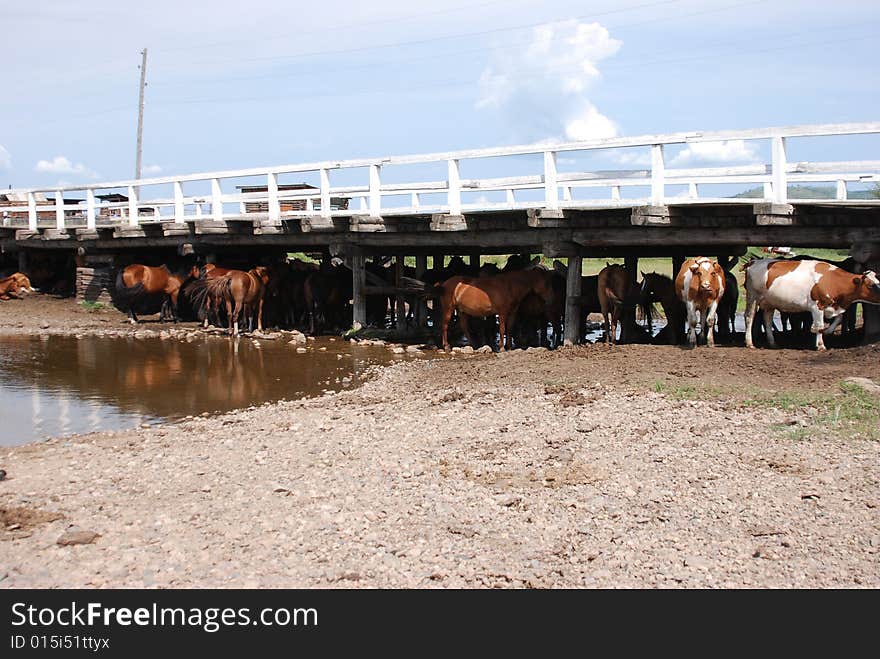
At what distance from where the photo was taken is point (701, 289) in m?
15.0

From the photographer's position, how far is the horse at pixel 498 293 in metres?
18.2

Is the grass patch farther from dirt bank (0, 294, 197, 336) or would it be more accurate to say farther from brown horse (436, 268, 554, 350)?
brown horse (436, 268, 554, 350)

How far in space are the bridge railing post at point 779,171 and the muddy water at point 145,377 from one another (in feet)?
22.4

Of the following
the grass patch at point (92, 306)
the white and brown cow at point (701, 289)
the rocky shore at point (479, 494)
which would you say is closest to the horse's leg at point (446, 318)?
the white and brown cow at point (701, 289)

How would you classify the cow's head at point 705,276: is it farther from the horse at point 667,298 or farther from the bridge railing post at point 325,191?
the bridge railing post at point 325,191

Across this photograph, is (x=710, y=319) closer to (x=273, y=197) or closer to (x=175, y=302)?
(x=273, y=197)

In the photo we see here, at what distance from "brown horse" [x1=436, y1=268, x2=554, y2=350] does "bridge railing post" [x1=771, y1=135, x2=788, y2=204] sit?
209 inches

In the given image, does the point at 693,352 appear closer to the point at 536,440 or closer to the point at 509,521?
the point at 536,440

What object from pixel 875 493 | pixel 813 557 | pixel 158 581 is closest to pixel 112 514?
pixel 158 581

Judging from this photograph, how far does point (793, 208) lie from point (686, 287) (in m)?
2.01

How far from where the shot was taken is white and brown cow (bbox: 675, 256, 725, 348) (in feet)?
49.3

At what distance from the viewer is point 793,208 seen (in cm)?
1409
